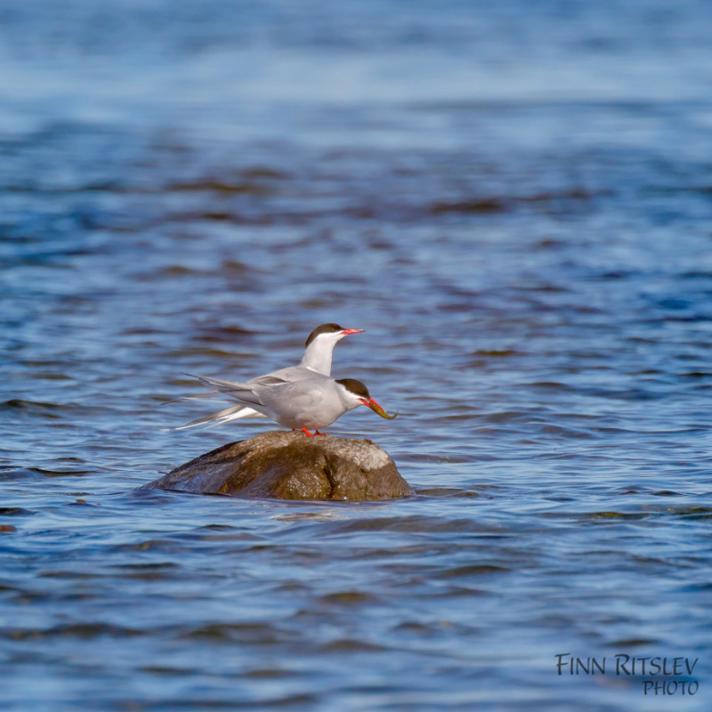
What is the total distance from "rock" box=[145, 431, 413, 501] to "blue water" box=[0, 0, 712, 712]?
0.16 metres

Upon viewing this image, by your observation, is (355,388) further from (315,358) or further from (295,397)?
(315,358)

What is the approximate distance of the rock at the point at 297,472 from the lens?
24.8 feet

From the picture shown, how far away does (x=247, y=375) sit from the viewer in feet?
38.3

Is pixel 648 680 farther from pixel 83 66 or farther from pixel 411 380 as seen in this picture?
pixel 83 66

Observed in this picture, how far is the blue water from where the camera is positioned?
17.8ft

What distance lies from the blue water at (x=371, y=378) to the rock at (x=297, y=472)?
6.3 inches

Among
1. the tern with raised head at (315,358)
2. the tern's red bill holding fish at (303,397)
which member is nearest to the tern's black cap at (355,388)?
the tern's red bill holding fish at (303,397)

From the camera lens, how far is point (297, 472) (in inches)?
298

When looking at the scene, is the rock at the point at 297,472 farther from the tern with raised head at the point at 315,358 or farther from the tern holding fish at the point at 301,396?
the tern with raised head at the point at 315,358

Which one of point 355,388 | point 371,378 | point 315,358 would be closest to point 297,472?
point 355,388

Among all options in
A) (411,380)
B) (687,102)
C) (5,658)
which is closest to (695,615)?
(5,658)

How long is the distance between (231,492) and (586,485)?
6.63ft

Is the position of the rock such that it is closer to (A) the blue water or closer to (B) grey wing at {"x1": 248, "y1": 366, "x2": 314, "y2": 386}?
(A) the blue water

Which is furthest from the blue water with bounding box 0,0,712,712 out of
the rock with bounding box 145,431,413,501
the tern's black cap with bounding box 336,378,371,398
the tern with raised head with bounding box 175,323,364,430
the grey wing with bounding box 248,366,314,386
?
the grey wing with bounding box 248,366,314,386
